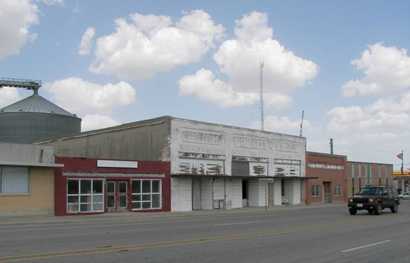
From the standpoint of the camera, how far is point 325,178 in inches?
2488

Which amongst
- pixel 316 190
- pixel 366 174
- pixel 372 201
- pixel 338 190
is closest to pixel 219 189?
pixel 372 201

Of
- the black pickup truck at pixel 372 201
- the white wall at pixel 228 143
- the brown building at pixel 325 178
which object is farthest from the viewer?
the brown building at pixel 325 178

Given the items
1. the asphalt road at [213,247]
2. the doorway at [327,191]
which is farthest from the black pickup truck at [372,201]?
the doorway at [327,191]

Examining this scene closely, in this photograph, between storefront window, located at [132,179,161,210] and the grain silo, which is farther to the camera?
the grain silo

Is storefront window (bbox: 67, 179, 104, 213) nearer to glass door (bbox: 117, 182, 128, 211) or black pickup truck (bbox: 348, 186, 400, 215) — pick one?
glass door (bbox: 117, 182, 128, 211)

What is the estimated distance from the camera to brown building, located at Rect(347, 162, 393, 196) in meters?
75.9

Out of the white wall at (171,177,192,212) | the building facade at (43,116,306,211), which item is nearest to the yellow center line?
the white wall at (171,177,192,212)

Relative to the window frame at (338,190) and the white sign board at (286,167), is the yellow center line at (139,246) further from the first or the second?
the window frame at (338,190)

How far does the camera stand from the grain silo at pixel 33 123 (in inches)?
2403

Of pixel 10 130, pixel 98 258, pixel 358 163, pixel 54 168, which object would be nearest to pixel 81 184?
pixel 54 168

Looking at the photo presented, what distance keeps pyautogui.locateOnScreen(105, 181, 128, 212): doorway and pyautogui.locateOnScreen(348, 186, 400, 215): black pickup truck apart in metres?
14.6

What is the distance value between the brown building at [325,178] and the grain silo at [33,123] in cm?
2600

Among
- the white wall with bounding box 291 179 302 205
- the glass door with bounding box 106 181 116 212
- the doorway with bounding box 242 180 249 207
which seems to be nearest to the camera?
the glass door with bounding box 106 181 116 212

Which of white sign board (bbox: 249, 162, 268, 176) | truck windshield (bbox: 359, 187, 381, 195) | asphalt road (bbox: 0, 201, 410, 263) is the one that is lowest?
asphalt road (bbox: 0, 201, 410, 263)
